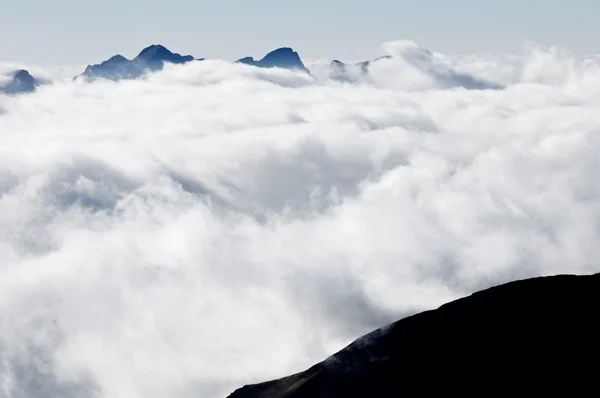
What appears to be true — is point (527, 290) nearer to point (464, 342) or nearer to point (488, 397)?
point (464, 342)

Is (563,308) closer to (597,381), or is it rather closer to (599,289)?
(599,289)

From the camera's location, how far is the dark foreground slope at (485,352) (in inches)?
5817

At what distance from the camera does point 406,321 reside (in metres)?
178

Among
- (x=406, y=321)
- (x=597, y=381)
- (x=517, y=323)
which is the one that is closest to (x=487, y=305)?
(x=517, y=323)

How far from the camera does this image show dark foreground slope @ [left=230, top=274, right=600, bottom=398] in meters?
148

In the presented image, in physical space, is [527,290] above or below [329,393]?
above

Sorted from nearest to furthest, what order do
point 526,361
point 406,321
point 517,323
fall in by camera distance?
point 526,361 < point 517,323 < point 406,321

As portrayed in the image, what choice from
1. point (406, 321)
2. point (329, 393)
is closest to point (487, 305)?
point (406, 321)

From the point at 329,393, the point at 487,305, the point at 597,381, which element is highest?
the point at 487,305

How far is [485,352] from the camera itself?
158 meters

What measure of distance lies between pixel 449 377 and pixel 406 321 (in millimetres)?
25753

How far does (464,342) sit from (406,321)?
64.6 ft

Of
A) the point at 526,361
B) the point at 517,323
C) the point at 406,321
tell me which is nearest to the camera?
the point at 526,361

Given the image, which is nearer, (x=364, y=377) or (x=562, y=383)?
(x=562, y=383)
